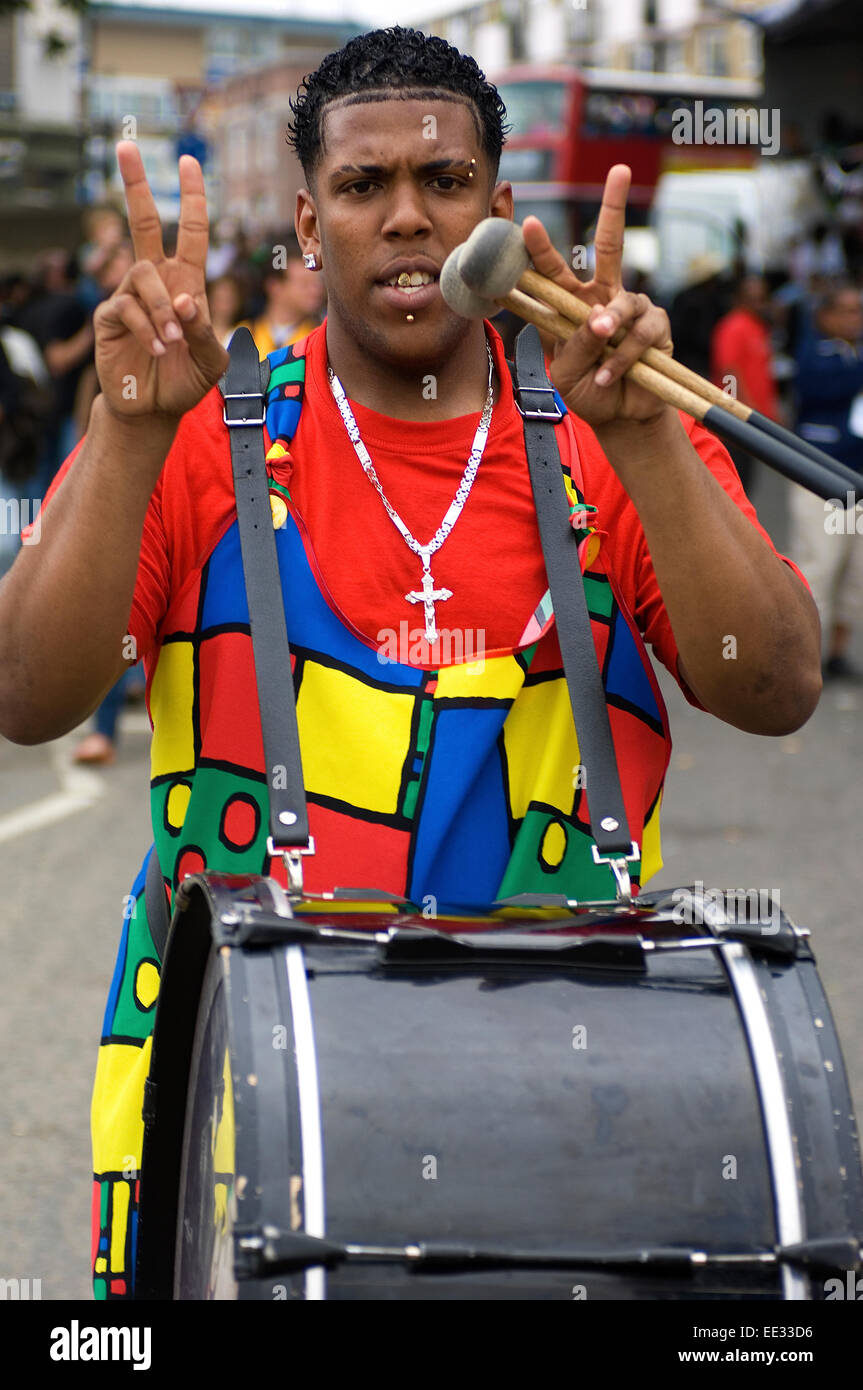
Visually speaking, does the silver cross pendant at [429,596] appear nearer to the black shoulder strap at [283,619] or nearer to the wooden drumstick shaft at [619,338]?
the black shoulder strap at [283,619]

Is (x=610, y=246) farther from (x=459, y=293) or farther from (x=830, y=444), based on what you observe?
(x=830, y=444)

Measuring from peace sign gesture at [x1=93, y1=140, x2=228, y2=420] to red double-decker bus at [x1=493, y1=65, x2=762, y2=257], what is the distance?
18.6 metres

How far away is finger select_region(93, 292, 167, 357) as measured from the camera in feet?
5.86

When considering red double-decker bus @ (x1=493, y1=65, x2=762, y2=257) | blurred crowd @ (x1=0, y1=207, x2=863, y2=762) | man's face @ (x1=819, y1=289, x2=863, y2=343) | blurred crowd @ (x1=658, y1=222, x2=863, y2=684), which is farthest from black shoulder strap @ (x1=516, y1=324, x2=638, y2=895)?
red double-decker bus @ (x1=493, y1=65, x2=762, y2=257)

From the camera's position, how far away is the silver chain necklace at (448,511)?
2059 millimetres

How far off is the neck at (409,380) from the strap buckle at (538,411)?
2.4 inches

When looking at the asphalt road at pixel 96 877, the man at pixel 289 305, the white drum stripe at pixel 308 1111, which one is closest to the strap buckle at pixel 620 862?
the white drum stripe at pixel 308 1111

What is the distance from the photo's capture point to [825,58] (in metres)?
14.2

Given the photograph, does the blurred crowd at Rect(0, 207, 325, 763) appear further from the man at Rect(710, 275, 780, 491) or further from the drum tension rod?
the drum tension rod

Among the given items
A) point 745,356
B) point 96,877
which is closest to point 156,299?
point 96,877

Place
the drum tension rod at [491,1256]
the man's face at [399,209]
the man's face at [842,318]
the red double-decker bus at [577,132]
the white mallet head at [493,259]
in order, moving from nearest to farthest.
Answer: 1. the drum tension rod at [491,1256]
2. the white mallet head at [493,259]
3. the man's face at [399,209]
4. the man's face at [842,318]
5. the red double-decker bus at [577,132]
